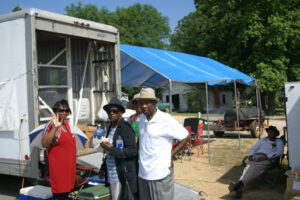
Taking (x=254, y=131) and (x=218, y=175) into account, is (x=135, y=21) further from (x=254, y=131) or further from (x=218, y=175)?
(x=218, y=175)

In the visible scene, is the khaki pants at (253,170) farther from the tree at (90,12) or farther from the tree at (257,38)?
the tree at (90,12)

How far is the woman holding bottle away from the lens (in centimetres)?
304

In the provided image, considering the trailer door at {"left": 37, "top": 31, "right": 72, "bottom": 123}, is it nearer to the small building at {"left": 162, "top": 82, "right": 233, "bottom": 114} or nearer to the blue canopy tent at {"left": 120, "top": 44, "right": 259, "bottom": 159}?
the blue canopy tent at {"left": 120, "top": 44, "right": 259, "bottom": 159}

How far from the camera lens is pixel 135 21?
44000 millimetres

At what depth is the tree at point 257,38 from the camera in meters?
21.3

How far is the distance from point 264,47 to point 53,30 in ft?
65.5

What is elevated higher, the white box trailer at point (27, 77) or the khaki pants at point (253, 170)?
the white box trailer at point (27, 77)

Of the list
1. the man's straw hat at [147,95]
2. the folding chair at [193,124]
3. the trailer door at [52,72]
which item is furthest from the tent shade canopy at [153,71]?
the man's straw hat at [147,95]

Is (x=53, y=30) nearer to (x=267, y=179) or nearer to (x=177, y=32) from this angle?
(x=267, y=179)

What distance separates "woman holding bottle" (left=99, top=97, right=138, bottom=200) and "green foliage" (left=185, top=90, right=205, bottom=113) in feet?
80.2

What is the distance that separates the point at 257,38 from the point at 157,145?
21.3 meters

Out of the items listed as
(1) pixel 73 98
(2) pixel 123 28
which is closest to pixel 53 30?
(1) pixel 73 98

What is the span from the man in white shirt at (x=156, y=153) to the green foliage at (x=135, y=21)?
1448 inches

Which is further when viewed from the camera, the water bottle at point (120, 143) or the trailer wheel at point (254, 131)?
the trailer wheel at point (254, 131)
